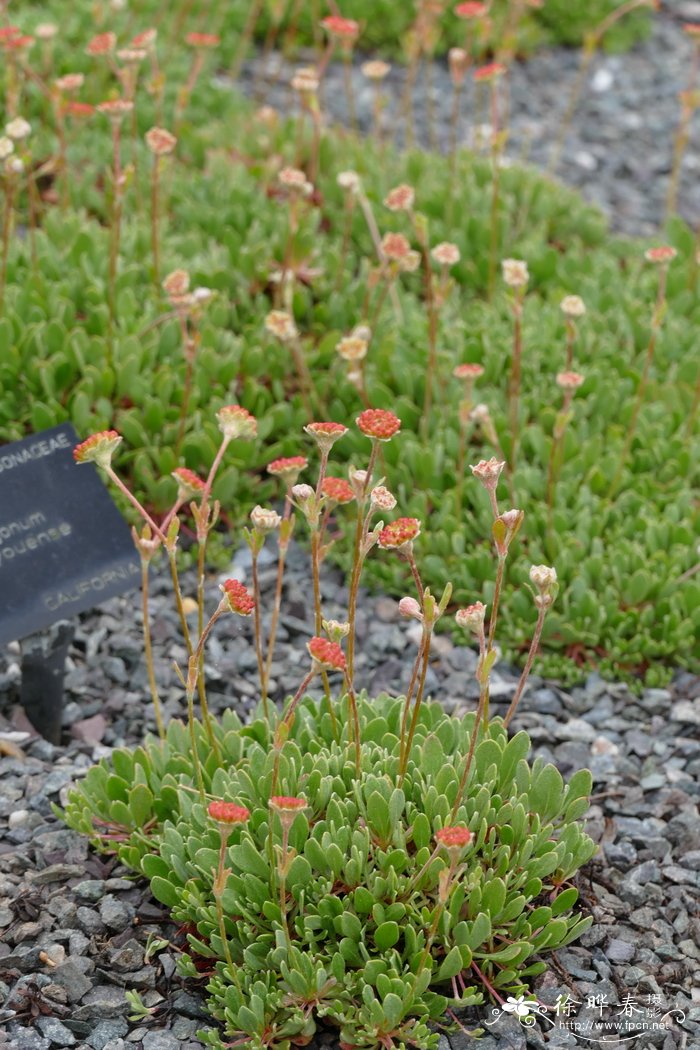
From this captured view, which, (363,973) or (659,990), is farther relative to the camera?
(659,990)

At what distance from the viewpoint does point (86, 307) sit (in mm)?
3988

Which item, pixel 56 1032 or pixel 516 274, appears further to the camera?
pixel 516 274

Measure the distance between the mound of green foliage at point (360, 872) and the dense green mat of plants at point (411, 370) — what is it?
953mm

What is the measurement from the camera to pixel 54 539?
2904 millimetres

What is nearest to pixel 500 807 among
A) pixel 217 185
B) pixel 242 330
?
pixel 242 330

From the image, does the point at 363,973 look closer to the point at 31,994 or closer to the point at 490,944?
the point at 490,944

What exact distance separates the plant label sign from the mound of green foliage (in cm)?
44

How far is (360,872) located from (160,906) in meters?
0.49

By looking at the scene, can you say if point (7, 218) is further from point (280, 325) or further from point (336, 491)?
point (336, 491)

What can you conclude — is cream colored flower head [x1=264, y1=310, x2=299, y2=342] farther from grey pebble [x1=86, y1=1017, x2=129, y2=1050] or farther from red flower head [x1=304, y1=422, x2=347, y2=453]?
grey pebble [x1=86, y1=1017, x2=129, y2=1050]

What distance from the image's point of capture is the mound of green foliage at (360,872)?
219 centimetres

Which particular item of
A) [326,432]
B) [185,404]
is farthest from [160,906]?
[185,404]

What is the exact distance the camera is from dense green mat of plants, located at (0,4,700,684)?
347 cm

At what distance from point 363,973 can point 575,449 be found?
2015mm
